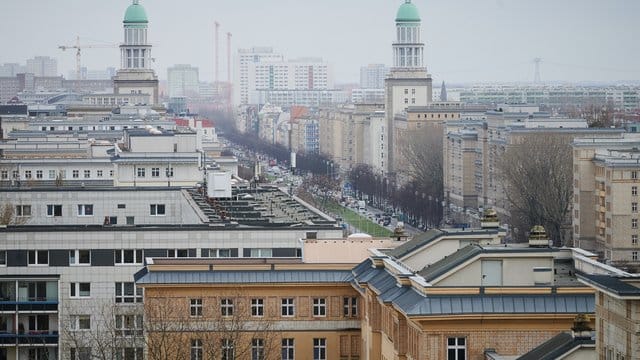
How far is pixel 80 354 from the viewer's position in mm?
33312

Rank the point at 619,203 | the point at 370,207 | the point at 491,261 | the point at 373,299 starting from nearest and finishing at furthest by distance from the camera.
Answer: the point at 491,261 → the point at 373,299 → the point at 619,203 → the point at 370,207

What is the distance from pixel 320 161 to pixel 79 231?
119m

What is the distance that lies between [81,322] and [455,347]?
1122 centimetres

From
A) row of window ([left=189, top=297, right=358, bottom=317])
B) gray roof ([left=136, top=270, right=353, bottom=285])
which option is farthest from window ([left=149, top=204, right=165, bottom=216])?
row of window ([left=189, top=297, right=358, bottom=317])

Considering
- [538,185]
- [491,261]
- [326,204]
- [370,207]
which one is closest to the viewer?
[491,261]

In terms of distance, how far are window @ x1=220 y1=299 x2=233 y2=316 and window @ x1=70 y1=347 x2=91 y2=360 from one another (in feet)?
6.97

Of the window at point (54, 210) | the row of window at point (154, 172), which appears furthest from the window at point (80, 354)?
the row of window at point (154, 172)

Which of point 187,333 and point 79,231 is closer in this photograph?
point 187,333

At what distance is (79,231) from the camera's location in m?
37.4

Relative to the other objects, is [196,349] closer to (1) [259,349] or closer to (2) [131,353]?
(1) [259,349]

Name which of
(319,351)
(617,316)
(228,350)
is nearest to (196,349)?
(228,350)

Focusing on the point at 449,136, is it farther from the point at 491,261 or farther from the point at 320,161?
the point at 491,261

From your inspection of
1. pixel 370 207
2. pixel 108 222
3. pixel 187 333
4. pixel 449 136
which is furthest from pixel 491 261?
pixel 449 136

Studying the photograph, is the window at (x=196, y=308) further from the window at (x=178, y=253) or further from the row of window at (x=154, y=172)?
the row of window at (x=154, y=172)
